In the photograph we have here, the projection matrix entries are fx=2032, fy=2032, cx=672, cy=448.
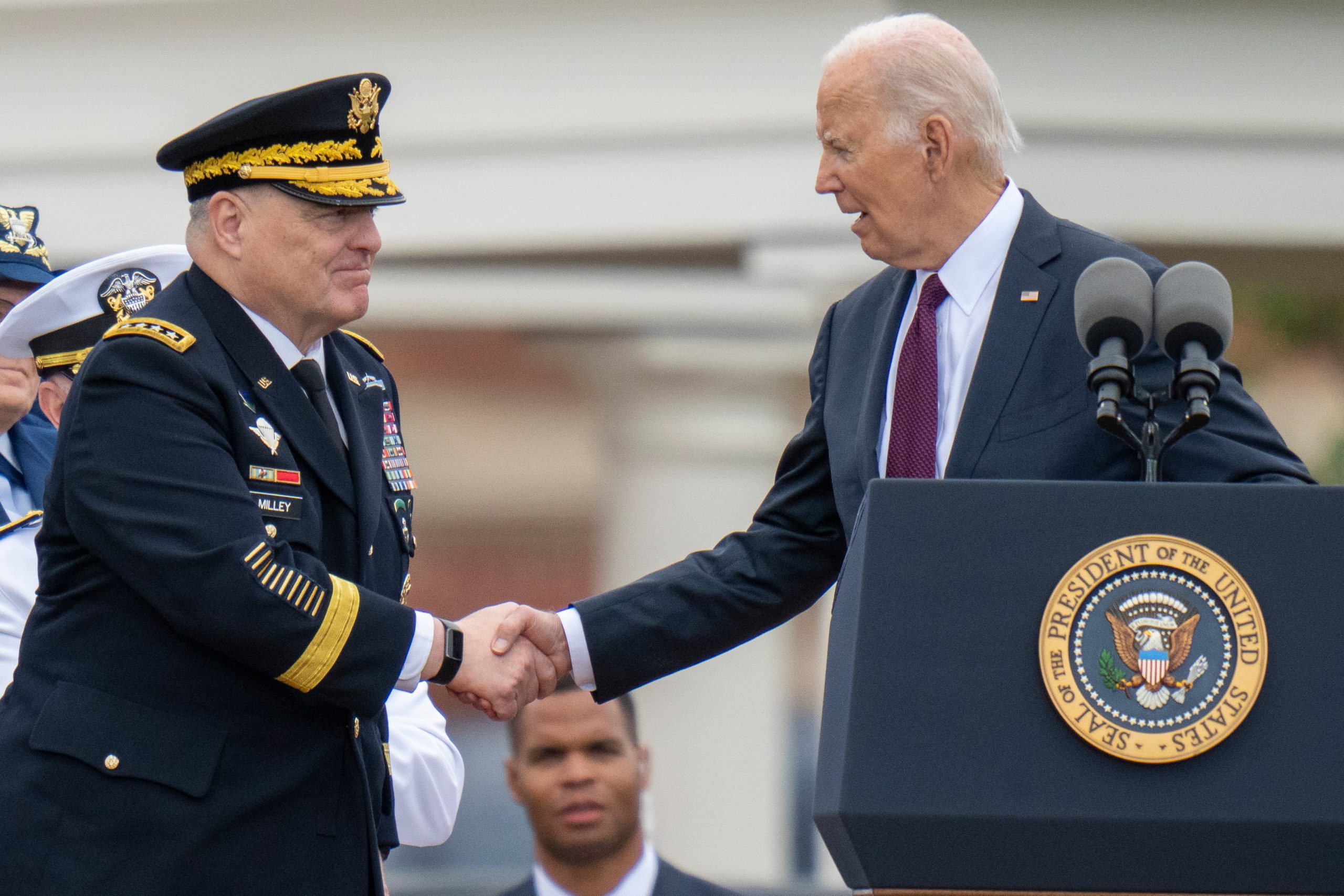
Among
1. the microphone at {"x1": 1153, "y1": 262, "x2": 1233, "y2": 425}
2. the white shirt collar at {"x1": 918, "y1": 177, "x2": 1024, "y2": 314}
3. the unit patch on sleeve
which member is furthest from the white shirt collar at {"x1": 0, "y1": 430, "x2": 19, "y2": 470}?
the microphone at {"x1": 1153, "y1": 262, "x2": 1233, "y2": 425}

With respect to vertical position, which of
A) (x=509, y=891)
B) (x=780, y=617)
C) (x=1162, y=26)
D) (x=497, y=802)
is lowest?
(x=497, y=802)

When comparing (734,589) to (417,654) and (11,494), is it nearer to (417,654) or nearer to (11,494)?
(417,654)

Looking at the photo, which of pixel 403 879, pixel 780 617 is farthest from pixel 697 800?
pixel 780 617

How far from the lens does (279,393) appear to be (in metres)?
2.89

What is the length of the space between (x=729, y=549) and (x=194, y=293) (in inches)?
43.1

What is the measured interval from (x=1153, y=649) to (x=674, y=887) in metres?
2.39

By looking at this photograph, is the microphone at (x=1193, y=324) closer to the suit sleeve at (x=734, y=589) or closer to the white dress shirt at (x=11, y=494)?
the suit sleeve at (x=734, y=589)

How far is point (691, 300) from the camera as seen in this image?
17.7ft

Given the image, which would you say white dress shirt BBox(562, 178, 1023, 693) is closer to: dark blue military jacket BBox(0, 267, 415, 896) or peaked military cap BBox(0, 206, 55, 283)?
dark blue military jacket BBox(0, 267, 415, 896)

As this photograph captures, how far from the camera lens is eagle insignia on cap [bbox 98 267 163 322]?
345 cm

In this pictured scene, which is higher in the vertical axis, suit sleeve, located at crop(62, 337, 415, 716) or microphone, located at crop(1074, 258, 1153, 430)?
microphone, located at crop(1074, 258, 1153, 430)

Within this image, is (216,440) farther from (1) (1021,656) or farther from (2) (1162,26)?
(2) (1162,26)

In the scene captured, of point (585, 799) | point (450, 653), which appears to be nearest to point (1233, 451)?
point (450, 653)

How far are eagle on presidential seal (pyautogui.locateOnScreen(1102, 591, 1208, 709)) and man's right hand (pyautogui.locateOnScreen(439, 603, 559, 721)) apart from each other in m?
1.29
